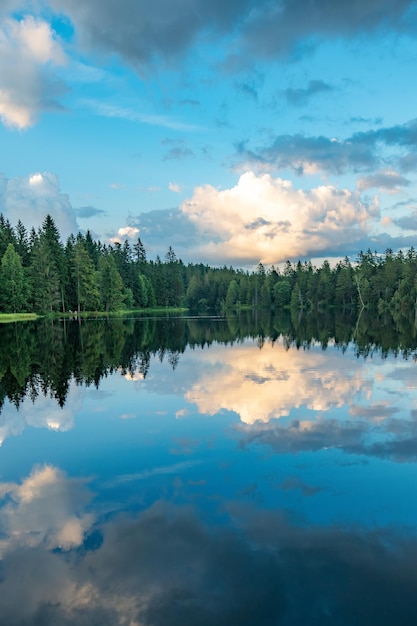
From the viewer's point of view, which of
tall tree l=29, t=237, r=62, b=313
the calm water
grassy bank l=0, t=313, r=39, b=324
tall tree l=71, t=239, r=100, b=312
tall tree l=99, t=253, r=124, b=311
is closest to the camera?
the calm water

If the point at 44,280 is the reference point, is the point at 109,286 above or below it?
below

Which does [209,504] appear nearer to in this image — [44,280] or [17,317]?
[17,317]

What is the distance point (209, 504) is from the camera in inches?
427

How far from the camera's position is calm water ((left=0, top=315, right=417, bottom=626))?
7395 millimetres

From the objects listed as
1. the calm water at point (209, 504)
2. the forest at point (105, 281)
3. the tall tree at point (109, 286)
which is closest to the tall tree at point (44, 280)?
the forest at point (105, 281)

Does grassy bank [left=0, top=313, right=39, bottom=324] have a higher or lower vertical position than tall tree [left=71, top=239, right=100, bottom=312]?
lower

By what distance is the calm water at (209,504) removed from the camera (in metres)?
7.39

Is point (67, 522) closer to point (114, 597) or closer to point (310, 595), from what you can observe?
point (114, 597)

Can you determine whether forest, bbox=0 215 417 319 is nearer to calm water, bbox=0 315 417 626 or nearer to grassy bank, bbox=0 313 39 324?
grassy bank, bbox=0 313 39 324

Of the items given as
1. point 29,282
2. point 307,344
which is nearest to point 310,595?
point 307,344

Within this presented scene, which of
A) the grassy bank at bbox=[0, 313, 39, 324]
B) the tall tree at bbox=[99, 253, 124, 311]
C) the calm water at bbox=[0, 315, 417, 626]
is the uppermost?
the tall tree at bbox=[99, 253, 124, 311]

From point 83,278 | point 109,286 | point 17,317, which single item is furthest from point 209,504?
point 109,286

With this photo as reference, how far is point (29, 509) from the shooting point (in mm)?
10930

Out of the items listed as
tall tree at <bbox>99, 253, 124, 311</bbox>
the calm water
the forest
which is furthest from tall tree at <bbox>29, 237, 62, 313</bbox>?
the calm water
